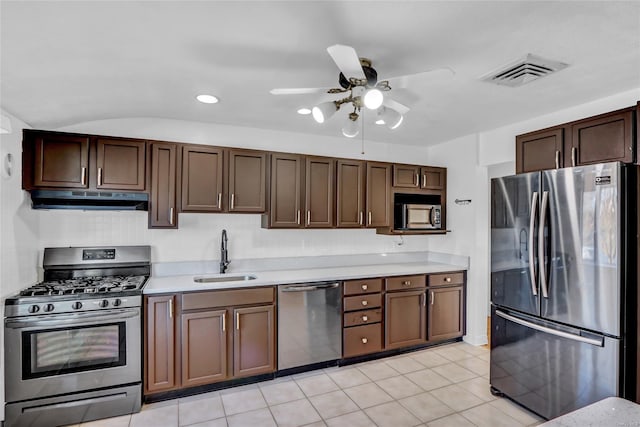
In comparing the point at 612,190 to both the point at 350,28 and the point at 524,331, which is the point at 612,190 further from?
the point at 350,28

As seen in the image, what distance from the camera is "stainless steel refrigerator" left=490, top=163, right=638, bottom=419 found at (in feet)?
→ 7.03

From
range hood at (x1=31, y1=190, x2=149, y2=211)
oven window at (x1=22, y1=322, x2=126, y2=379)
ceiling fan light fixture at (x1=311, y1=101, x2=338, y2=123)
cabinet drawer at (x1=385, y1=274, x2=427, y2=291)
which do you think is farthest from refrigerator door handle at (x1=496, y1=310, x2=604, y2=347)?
range hood at (x1=31, y1=190, x2=149, y2=211)

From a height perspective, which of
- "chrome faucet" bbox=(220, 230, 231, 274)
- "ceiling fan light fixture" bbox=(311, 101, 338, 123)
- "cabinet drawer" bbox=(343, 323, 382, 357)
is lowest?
"cabinet drawer" bbox=(343, 323, 382, 357)

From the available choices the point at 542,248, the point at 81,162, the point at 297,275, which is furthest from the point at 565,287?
the point at 81,162

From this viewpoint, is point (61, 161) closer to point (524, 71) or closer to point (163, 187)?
point (163, 187)

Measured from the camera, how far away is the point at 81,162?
2904 millimetres

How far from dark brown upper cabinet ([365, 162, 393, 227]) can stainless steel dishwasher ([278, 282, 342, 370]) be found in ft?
3.17

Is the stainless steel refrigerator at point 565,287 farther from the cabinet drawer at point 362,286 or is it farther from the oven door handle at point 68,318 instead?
the oven door handle at point 68,318

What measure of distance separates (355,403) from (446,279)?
6.01 ft

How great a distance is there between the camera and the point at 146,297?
2750 mm

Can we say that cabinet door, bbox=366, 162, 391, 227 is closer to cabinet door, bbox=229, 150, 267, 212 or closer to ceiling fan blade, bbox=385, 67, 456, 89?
cabinet door, bbox=229, 150, 267, 212

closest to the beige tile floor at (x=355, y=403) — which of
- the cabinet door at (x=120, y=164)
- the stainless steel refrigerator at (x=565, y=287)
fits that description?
the stainless steel refrigerator at (x=565, y=287)

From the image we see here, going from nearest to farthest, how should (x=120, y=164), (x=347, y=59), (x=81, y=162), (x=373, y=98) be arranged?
(x=347, y=59) < (x=373, y=98) < (x=81, y=162) < (x=120, y=164)

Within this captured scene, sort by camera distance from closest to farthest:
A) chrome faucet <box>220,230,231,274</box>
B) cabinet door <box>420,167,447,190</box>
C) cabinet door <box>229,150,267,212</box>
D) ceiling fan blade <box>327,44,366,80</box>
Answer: ceiling fan blade <box>327,44,366,80</box> < cabinet door <box>229,150,267,212</box> < chrome faucet <box>220,230,231,274</box> < cabinet door <box>420,167,447,190</box>
